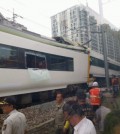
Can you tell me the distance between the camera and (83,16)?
23.9 meters

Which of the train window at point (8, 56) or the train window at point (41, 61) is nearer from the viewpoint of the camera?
the train window at point (8, 56)

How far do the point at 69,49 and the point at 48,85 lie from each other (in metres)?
3.11

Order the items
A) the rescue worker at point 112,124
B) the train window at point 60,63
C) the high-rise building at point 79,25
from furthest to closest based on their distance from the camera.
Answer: the high-rise building at point 79,25, the train window at point 60,63, the rescue worker at point 112,124

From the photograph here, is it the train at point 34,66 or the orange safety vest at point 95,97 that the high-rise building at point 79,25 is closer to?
the train at point 34,66

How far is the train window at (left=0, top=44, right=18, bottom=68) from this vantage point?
29.1 ft

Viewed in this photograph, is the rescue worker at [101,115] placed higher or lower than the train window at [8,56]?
lower

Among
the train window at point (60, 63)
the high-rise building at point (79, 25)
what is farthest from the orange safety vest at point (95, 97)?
the high-rise building at point (79, 25)

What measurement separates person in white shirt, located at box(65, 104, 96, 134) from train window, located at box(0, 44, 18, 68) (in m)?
6.25

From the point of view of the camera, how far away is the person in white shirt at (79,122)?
2.75 metres

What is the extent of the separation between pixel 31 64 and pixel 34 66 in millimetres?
246

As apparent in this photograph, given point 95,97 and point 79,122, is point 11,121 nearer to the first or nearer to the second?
point 79,122

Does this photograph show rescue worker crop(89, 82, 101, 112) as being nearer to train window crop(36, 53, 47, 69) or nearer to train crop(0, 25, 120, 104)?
train crop(0, 25, 120, 104)

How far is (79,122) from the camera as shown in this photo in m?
2.80

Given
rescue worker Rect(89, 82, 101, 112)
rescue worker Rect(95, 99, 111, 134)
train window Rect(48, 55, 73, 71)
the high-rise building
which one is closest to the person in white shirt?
rescue worker Rect(95, 99, 111, 134)
